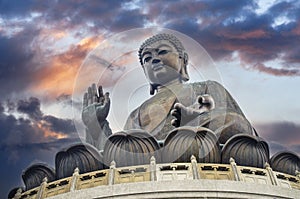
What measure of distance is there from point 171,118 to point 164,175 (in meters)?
4.50

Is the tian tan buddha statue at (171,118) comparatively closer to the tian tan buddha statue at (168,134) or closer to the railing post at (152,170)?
the tian tan buddha statue at (168,134)

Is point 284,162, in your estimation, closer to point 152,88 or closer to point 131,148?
point 131,148

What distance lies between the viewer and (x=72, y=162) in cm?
1036

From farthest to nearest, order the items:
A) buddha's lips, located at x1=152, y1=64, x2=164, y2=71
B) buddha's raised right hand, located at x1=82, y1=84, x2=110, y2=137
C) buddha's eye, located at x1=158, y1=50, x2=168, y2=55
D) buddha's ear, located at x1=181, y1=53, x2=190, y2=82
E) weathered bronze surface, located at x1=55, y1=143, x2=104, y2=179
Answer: buddha's ear, located at x1=181, y1=53, x2=190, y2=82
buddha's eye, located at x1=158, y1=50, x2=168, y2=55
buddha's lips, located at x1=152, y1=64, x2=164, y2=71
buddha's raised right hand, located at x1=82, y1=84, x2=110, y2=137
weathered bronze surface, located at x1=55, y1=143, x2=104, y2=179

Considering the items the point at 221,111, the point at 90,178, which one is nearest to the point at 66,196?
the point at 90,178

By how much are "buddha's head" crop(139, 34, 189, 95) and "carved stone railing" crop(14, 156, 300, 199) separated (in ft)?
21.7

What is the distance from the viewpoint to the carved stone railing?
896 cm

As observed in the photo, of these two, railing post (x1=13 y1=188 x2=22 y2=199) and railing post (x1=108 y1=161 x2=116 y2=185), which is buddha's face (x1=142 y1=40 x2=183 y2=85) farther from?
railing post (x1=13 y1=188 x2=22 y2=199)

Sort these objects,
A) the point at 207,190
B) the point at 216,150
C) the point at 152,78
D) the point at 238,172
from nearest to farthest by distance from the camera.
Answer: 1. the point at 207,190
2. the point at 238,172
3. the point at 216,150
4. the point at 152,78

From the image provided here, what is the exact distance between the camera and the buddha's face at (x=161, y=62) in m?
15.5

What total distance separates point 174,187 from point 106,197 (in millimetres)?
1456

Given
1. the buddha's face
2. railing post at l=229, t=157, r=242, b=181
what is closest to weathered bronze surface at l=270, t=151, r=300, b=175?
railing post at l=229, t=157, r=242, b=181

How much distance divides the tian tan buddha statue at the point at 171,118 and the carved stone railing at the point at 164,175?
2.57 ft

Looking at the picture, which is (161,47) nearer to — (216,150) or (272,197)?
(216,150)
